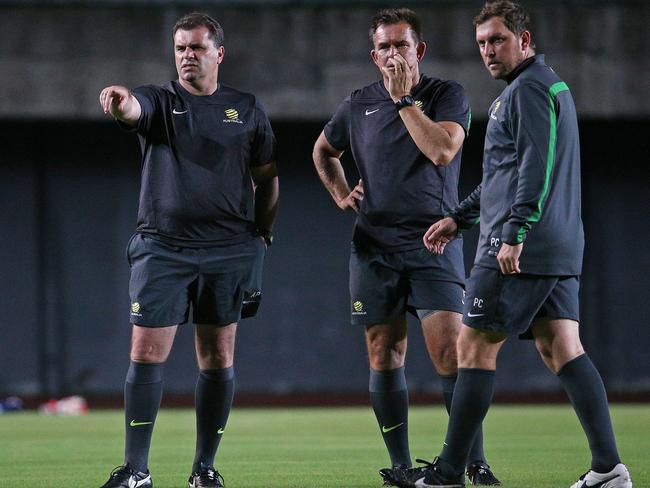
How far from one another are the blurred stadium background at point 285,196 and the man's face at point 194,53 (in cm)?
868

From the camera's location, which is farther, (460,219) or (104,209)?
(104,209)

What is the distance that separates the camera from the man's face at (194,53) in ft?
18.3

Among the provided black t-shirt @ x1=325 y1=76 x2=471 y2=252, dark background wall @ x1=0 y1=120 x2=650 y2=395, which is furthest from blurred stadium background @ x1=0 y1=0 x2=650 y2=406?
black t-shirt @ x1=325 y1=76 x2=471 y2=252

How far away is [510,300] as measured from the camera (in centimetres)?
477

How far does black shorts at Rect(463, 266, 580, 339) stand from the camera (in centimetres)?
477

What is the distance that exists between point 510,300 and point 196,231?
1.60 metres

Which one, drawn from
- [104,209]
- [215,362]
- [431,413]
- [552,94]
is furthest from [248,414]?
[552,94]

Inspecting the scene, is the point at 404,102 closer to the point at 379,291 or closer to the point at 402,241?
the point at 402,241

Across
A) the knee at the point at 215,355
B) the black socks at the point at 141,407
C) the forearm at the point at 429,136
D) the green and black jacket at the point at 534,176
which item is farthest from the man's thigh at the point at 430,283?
the black socks at the point at 141,407

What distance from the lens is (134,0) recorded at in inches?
566

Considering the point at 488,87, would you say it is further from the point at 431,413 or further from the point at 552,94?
the point at 552,94

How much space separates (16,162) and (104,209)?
A: 1319 mm

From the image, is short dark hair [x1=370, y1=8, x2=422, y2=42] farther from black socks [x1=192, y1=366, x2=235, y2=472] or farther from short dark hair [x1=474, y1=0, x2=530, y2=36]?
black socks [x1=192, y1=366, x2=235, y2=472]

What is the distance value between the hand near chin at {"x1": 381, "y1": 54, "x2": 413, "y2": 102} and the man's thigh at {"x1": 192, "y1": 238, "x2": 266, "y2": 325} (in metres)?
1.03
